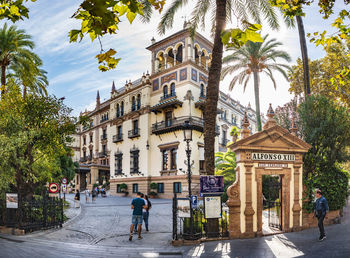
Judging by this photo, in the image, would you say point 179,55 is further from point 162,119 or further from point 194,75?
point 162,119

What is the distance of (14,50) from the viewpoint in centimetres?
2286

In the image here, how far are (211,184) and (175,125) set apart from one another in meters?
22.6

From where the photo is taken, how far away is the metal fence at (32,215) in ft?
43.7

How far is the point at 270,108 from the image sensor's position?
41.8ft

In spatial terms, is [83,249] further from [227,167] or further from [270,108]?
[227,167]

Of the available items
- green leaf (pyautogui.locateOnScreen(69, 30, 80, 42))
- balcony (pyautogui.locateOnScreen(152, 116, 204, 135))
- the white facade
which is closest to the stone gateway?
green leaf (pyautogui.locateOnScreen(69, 30, 80, 42))

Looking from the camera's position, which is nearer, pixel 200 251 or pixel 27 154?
pixel 200 251

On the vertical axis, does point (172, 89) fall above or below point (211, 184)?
above

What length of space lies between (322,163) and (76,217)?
13.1 m

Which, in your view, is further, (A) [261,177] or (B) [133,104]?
(B) [133,104]

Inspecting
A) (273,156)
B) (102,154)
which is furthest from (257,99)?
(102,154)

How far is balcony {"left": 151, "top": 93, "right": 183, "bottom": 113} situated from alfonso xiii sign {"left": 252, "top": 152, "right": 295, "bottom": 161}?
827 inches

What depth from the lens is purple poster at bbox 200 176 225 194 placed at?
36.0ft

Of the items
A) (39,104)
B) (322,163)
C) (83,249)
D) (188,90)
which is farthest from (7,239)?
(188,90)
